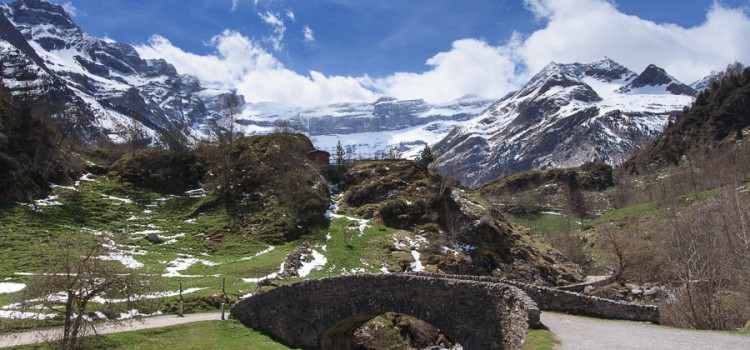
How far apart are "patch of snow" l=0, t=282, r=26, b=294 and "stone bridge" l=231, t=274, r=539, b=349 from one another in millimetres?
14476

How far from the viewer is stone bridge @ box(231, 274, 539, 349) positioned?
80.1 ft

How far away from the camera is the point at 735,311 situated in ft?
95.2

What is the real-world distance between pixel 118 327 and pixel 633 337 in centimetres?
2598

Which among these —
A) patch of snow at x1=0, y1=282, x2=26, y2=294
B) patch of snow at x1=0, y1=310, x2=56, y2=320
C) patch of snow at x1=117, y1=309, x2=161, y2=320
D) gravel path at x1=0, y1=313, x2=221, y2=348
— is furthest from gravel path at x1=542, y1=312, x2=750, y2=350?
patch of snow at x1=0, y1=282, x2=26, y2=294

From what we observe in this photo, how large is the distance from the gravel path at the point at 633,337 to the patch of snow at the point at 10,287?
33.1m

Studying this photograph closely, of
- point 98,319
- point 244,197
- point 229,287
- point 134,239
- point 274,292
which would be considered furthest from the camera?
point 244,197

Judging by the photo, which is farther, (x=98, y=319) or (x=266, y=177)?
(x=266, y=177)

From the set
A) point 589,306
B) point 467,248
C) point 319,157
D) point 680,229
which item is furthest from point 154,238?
point 680,229

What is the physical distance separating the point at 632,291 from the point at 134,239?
50653 mm

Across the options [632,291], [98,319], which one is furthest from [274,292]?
[632,291]

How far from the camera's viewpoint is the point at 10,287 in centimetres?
3172

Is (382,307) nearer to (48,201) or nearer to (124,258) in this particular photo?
(124,258)

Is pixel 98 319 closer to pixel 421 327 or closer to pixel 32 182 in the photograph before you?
pixel 421 327

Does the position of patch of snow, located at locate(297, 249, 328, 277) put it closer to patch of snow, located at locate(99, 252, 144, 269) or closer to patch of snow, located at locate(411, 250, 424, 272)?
patch of snow, located at locate(411, 250, 424, 272)
